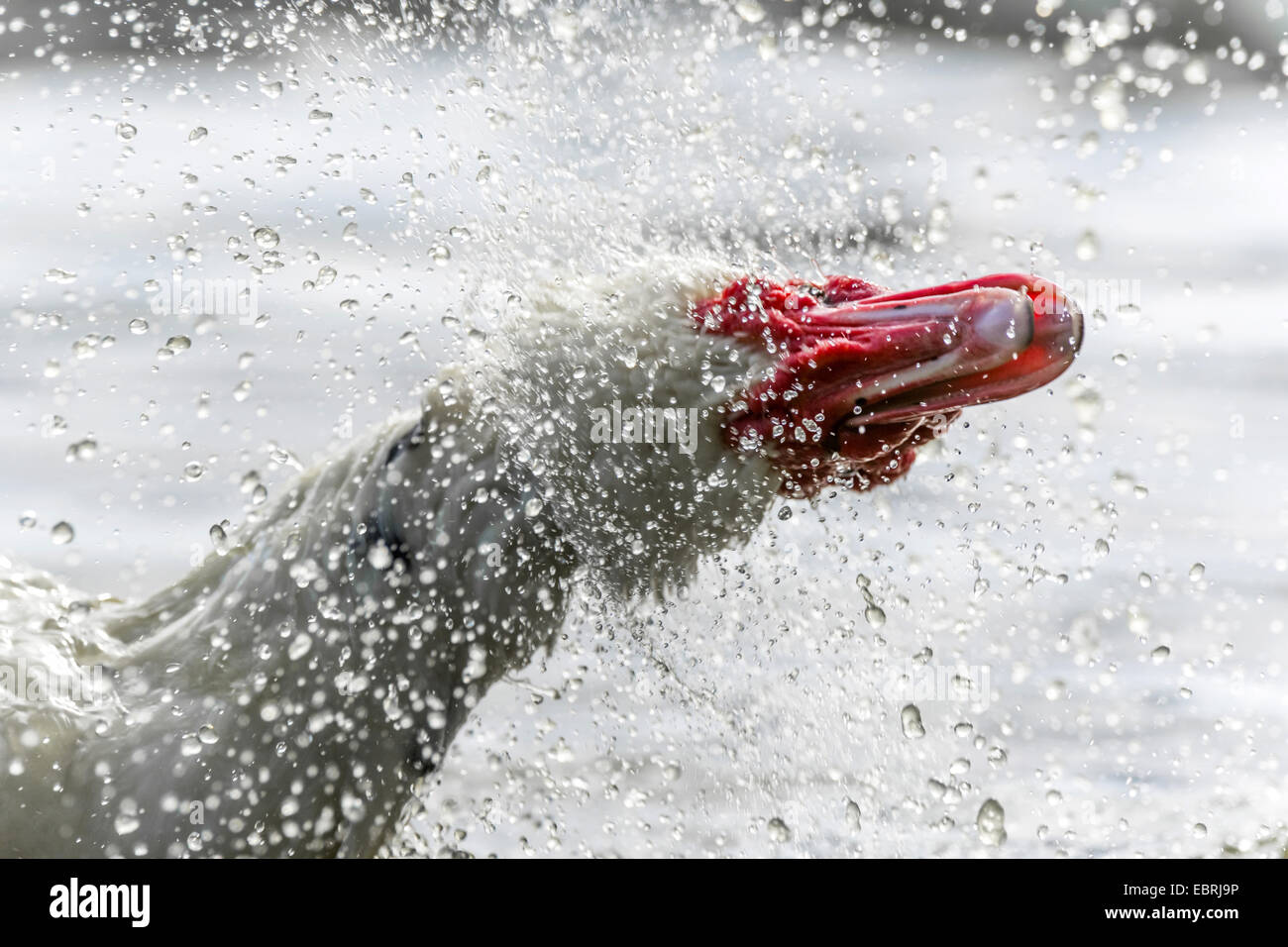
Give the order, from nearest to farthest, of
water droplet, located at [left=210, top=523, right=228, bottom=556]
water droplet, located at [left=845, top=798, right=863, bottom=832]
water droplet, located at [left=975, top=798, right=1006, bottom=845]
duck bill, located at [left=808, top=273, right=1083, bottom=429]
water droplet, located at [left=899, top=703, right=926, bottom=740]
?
duck bill, located at [left=808, top=273, right=1083, bottom=429], water droplet, located at [left=210, top=523, right=228, bottom=556], water droplet, located at [left=899, top=703, right=926, bottom=740], water droplet, located at [left=975, top=798, right=1006, bottom=845], water droplet, located at [left=845, top=798, right=863, bottom=832]

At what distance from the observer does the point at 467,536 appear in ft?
6.62

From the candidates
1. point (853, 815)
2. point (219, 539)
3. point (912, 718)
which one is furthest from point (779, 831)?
point (219, 539)

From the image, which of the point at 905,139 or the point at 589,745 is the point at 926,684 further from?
the point at 905,139

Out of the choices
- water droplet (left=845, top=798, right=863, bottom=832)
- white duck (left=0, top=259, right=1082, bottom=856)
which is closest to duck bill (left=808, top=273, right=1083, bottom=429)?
white duck (left=0, top=259, right=1082, bottom=856)

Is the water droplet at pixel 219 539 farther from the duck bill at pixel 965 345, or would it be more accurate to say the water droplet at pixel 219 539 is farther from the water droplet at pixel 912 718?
the water droplet at pixel 912 718

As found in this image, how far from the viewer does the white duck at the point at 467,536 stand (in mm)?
1908

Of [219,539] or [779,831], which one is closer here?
[219,539]

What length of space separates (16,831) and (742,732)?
1489 mm

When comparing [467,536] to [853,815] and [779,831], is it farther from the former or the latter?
[853,815]

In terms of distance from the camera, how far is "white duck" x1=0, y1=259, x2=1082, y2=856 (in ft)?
6.26

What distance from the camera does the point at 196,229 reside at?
5.40m

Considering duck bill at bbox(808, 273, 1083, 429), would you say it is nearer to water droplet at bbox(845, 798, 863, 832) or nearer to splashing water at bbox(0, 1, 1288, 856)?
splashing water at bbox(0, 1, 1288, 856)
